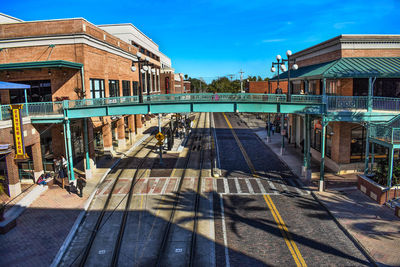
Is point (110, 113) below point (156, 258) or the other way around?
the other way around

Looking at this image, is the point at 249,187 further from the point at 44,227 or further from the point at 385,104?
the point at 44,227

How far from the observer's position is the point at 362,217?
50.0ft

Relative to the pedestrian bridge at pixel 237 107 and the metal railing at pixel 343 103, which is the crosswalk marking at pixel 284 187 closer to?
the pedestrian bridge at pixel 237 107

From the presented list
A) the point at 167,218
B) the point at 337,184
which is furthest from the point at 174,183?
the point at 337,184

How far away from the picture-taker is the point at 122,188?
20266mm

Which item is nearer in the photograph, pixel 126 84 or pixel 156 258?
pixel 156 258

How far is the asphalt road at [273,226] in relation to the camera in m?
11.9

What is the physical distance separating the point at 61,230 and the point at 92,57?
52.9 ft

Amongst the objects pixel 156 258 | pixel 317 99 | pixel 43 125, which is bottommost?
pixel 156 258

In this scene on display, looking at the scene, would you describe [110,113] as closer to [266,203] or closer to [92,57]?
[92,57]

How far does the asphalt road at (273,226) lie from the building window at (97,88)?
13.3 meters

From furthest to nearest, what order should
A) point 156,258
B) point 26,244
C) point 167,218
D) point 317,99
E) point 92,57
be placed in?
point 92,57, point 317,99, point 167,218, point 26,244, point 156,258

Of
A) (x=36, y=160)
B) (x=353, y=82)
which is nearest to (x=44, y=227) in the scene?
(x=36, y=160)

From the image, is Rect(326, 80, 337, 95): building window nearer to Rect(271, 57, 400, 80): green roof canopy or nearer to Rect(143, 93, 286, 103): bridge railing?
Rect(271, 57, 400, 80): green roof canopy
